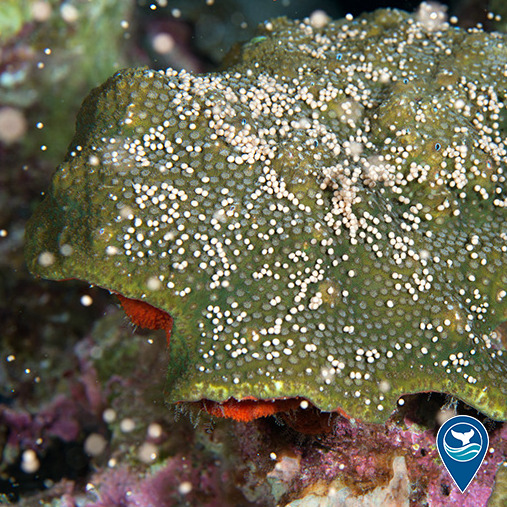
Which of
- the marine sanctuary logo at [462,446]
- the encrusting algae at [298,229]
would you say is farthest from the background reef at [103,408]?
the encrusting algae at [298,229]

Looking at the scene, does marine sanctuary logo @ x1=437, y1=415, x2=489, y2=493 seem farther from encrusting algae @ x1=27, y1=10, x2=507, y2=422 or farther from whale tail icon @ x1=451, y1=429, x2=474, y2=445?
encrusting algae @ x1=27, y1=10, x2=507, y2=422

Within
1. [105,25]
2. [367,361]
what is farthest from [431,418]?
[105,25]

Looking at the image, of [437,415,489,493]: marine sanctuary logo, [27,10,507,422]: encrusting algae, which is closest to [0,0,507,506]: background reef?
[437,415,489,493]: marine sanctuary logo

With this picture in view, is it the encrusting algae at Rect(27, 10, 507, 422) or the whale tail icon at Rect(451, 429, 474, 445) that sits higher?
the encrusting algae at Rect(27, 10, 507, 422)

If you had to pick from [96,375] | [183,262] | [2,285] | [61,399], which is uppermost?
[183,262]

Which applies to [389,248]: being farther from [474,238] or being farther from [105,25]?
[105,25]

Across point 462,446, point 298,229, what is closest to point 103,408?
point 298,229

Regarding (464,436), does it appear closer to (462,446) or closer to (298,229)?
(462,446)
